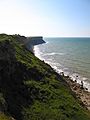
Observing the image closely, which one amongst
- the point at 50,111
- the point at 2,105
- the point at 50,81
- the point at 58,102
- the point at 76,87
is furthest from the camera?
the point at 76,87

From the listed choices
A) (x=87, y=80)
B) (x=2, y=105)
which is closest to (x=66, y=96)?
(x=2, y=105)

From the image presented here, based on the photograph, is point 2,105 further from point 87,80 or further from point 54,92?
point 87,80

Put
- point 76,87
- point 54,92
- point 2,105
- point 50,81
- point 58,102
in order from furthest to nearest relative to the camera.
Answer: point 76,87, point 50,81, point 54,92, point 58,102, point 2,105

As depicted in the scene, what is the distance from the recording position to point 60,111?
1396 inches

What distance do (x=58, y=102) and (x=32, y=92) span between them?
4.37 m

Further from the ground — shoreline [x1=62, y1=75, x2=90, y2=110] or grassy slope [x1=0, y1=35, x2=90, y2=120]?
grassy slope [x1=0, y1=35, x2=90, y2=120]

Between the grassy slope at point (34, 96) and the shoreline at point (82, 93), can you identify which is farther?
the shoreline at point (82, 93)

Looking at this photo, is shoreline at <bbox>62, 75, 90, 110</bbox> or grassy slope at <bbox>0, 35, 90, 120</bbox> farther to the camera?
shoreline at <bbox>62, 75, 90, 110</bbox>

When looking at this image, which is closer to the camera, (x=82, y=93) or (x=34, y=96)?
(x=34, y=96)

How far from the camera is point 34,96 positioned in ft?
125

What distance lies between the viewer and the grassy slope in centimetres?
3409

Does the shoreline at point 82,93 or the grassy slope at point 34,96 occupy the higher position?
the grassy slope at point 34,96

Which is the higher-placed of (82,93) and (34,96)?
(34,96)

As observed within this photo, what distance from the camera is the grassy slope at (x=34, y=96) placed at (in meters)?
34.1
